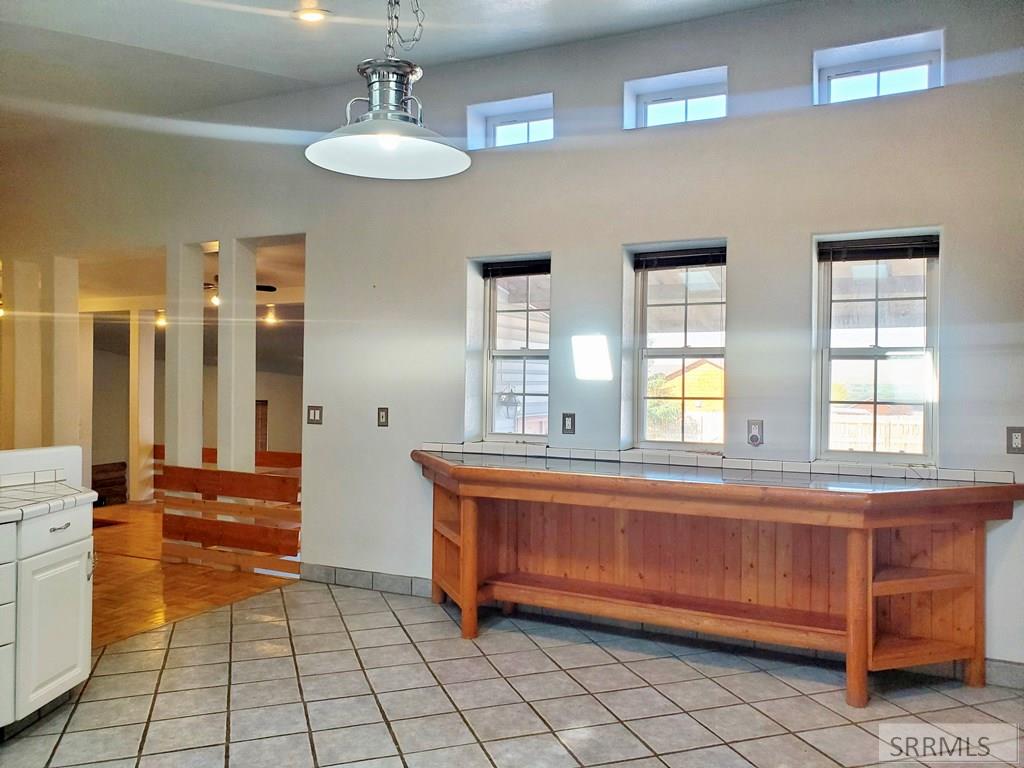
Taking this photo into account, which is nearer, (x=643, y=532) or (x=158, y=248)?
(x=643, y=532)

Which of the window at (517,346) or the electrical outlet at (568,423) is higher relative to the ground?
the window at (517,346)

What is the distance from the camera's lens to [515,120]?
4207mm

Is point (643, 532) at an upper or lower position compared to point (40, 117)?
lower

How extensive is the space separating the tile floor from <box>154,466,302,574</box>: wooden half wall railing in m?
0.95

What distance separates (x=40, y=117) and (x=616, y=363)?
444 cm

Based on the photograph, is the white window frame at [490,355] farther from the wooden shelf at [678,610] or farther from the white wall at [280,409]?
the white wall at [280,409]

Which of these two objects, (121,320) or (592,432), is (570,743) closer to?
(592,432)

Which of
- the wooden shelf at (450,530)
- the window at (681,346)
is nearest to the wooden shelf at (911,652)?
the window at (681,346)

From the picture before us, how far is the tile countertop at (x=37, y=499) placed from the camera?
2.44m

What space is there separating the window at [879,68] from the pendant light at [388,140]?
211 centimetres

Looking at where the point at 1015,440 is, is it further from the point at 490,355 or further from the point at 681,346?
the point at 490,355

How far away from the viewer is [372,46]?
3914 mm

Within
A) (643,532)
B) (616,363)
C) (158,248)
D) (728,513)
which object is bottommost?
(643,532)

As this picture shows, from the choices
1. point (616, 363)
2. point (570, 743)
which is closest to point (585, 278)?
point (616, 363)
